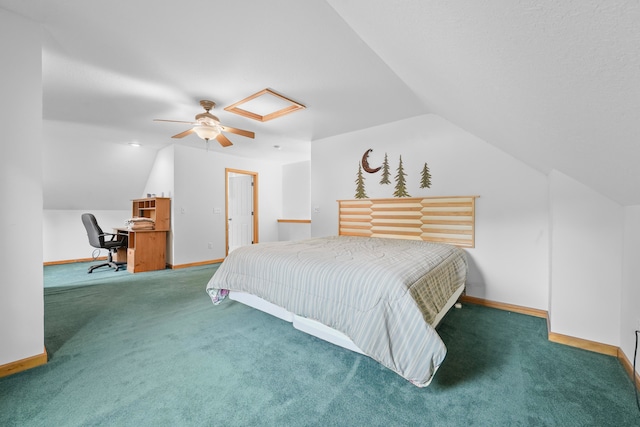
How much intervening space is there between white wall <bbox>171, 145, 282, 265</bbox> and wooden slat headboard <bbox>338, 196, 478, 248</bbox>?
2.72m

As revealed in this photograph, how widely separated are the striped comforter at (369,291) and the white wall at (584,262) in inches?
31.3

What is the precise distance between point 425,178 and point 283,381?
9.44ft

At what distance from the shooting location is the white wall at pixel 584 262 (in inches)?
79.0

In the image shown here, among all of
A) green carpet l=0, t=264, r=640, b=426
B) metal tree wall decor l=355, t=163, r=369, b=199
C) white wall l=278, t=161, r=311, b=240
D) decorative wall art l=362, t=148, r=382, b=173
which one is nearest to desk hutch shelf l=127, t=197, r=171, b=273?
green carpet l=0, t=264, r=640, b=426

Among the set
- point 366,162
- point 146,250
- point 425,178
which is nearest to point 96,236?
point 146,250

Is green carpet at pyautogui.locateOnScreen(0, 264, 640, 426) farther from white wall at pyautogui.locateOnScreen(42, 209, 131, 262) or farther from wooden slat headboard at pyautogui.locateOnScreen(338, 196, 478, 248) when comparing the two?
white wall at pyautogui.locateOnScreen(42, 209, 131, 262)

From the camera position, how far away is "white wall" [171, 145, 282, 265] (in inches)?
194

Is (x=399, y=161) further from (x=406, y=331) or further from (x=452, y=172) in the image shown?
(x=406, y=331)

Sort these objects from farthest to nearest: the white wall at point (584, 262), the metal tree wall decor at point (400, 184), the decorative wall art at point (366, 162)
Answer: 1. the decorative wall art at point (366, 162)
2. the metal tree wall decor at point (400, 184)
3. the white wall at point (584, 262)

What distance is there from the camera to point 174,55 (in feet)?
6.97

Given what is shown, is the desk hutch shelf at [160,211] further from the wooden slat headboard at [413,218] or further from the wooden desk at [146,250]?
the wooden slat headboard at [413,218]

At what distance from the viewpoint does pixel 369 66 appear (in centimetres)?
228

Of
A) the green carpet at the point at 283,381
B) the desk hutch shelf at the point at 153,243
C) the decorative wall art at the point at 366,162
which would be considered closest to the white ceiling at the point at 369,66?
the decorative wall art at the point at 366,162

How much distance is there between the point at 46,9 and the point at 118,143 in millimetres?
3622
